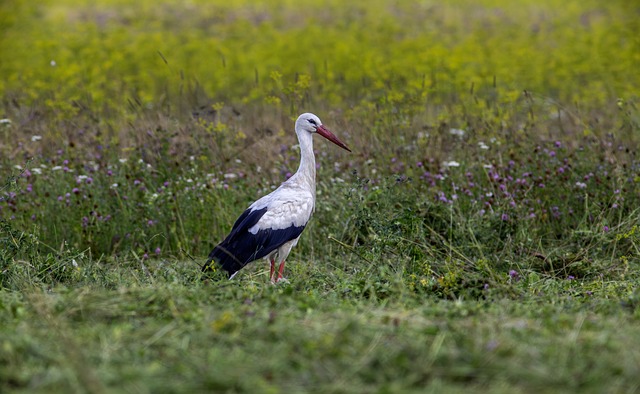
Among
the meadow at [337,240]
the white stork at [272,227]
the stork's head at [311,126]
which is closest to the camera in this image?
the meadow at [337,240]

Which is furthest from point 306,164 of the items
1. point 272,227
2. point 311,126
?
point 272,227

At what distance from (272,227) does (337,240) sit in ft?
1.58

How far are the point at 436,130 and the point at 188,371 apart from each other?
5512 millimetres

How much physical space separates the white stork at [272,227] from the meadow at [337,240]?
0.19 metres

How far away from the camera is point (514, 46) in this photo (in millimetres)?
18031

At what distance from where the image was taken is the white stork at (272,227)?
6137mm

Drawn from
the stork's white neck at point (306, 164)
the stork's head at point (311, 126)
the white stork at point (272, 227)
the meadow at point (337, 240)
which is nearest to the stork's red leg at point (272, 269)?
the white stork at point (272, 227)

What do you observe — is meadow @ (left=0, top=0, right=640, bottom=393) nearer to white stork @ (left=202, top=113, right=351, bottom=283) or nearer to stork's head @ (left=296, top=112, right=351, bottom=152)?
white stork @ (left=202, top=113, right=351, bottom=283)

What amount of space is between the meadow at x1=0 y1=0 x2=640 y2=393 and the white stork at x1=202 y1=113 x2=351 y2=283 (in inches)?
7.4

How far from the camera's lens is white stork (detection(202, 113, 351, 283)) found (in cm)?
614

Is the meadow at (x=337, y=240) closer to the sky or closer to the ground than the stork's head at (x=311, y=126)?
closer to the ground

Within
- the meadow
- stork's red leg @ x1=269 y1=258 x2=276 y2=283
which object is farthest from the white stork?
the meadow

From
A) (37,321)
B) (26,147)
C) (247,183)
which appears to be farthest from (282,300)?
(26,147)

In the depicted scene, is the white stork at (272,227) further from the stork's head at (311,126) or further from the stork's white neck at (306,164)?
the stork's head at (311,126)
